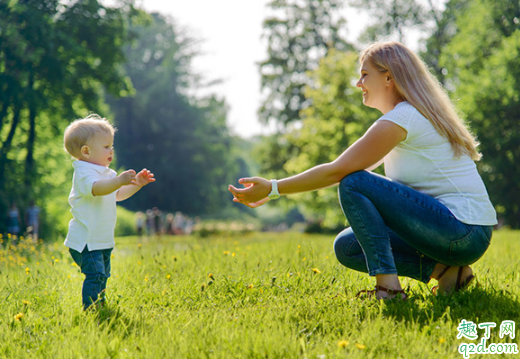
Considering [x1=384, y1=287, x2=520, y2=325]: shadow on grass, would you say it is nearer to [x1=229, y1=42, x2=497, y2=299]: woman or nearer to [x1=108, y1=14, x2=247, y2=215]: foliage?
[x1=229, y1=42, x2=497, y2=299]: woman

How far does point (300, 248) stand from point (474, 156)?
1.90 metres

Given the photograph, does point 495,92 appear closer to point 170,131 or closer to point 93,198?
point 93,198

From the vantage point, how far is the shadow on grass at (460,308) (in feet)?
8.48

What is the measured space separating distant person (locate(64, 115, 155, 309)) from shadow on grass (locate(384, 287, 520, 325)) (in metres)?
1.81

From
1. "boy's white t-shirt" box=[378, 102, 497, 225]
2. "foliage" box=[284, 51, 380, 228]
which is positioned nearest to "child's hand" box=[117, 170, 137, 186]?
"boy's white t-shirt" box=[378, 102, 497, 225]

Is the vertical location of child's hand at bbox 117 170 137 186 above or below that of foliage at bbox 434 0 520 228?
below

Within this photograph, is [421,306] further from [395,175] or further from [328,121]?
[328,121]

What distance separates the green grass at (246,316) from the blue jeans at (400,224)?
0.85 feet

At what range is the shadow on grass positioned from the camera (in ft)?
8.48

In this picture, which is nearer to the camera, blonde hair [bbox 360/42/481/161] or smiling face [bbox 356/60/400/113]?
blonde hair [bbox 360/42/481/161]

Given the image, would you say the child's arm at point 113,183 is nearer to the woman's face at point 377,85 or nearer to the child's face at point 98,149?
the child's face at point 98,149

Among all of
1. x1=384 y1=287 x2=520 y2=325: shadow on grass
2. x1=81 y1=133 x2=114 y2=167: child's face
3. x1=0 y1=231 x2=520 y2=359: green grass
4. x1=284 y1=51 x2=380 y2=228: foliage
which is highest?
x1=284 y1=51 x2=380 y2=228: foliage

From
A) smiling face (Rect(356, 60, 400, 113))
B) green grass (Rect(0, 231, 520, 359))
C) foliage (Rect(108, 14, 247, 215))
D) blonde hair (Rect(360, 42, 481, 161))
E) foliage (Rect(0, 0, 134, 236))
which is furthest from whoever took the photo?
foliage (Rect(108, 14, 247, 215))

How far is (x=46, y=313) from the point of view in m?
3.05
